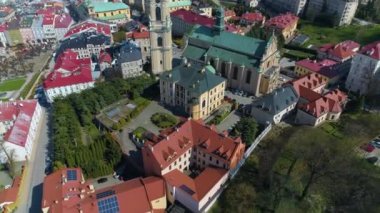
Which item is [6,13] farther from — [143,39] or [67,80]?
[67,80]

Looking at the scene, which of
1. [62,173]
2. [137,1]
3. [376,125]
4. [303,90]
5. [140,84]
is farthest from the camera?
[137,1]

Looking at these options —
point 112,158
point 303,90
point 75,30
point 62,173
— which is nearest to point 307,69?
point 303,90

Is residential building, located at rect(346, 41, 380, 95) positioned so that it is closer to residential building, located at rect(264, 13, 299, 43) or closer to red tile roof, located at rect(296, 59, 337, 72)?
red tile roof, located at rect(296, 59, 337, 72)

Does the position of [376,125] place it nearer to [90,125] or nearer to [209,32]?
[209,32]

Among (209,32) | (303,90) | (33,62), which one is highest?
(209,32)

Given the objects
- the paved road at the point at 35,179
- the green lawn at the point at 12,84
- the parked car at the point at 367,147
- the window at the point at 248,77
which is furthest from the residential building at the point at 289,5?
the paved road at the point at 35,179

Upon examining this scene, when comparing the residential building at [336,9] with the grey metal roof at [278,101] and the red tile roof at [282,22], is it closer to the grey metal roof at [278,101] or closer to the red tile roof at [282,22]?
the red tile roof at [282,22]

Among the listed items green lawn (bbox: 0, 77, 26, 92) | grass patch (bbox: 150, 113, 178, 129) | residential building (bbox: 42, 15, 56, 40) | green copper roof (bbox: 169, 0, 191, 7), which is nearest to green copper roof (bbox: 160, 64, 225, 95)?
grass patch (bbox: 150, 113, 178, 129)
